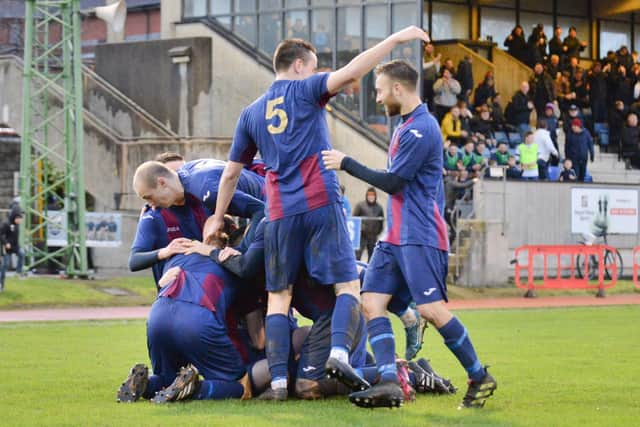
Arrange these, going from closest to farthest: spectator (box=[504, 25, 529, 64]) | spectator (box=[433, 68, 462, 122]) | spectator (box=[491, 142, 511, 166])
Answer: spectator (box=[491, 142, 511, 166]) → spectator (box=[433, 68, 462, 122]) → spectator (box=[504, 25, 529, 64])

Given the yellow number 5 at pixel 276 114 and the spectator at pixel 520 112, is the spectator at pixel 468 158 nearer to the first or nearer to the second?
the spectator at pixel 520 112

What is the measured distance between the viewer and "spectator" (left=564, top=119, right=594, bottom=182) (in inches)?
1359

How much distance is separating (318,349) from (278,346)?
37cm

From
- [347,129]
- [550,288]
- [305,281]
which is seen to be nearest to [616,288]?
[550,288]

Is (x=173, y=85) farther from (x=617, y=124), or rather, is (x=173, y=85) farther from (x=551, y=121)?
(x=617, y=124)

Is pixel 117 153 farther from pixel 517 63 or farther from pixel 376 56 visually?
pixel 376 56

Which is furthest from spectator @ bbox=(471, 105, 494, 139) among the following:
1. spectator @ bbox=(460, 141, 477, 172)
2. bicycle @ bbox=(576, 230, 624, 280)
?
bicycle @ bbox=(576, 230, 624, 280)

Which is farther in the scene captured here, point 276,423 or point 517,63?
point 517,63

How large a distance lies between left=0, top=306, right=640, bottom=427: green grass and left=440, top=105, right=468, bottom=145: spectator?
543 inches

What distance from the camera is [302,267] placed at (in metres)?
9.85

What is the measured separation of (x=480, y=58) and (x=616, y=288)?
10595mm

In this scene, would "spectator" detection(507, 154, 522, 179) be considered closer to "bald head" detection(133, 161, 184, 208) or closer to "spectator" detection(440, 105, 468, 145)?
"spectator" detection(440, 105, 468, 145)

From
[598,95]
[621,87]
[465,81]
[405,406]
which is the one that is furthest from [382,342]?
[621,87]

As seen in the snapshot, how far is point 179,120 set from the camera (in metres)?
37.5
